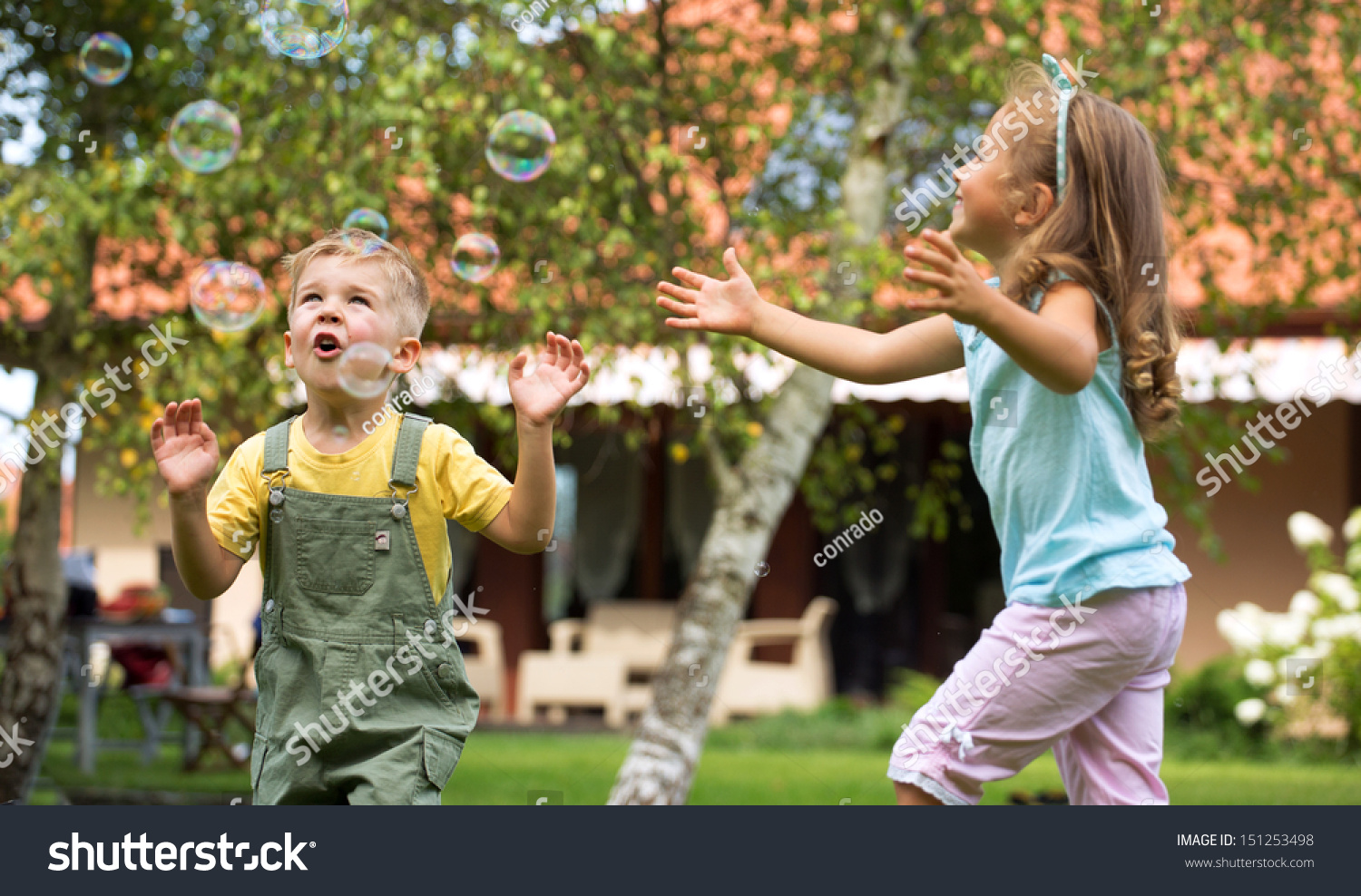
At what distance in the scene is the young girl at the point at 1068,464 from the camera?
6.41 feet

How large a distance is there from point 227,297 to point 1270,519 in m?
8.59

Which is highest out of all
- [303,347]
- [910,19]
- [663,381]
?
[910,19]

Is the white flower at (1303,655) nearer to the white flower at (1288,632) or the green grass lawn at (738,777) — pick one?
the white flower at (1288,632)

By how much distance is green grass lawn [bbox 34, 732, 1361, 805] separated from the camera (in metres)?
5.79

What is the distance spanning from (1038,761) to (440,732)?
583 centimetres

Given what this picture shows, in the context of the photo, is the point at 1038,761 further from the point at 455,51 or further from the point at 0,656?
the point at 0,656

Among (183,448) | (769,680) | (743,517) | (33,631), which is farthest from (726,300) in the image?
(769,680)

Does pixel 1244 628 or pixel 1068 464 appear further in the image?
pixel 1244 628

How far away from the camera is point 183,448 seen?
1864 millimetres

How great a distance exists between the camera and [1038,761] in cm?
707

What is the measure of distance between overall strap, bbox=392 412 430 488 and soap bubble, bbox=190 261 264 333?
1.48 metres

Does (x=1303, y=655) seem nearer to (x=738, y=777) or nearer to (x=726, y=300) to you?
(x=738, y=777)
